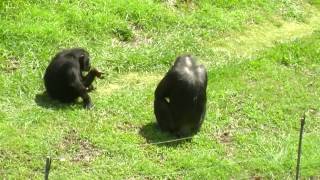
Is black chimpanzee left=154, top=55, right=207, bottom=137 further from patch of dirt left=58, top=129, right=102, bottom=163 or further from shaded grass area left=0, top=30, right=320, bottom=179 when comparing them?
patch of dirt left=58, top=129, right=102, bottom=163

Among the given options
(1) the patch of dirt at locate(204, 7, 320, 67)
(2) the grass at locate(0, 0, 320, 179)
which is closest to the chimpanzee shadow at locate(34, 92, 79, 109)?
(2) the grass at locate(0, 0, 320, 179)

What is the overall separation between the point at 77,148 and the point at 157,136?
46.2 inches

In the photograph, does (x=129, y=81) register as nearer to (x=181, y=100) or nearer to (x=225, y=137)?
(x=181, y=100)

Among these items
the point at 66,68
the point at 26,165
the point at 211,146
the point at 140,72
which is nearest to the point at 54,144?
the point at 26,165

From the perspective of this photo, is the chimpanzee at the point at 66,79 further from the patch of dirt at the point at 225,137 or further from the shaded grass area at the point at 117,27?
the patch of dirt at the point at 225,137

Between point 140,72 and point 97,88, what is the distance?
3.54 ft

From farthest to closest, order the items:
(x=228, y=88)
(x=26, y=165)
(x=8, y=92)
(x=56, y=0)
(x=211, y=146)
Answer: (x=56, y=0) < (x=228, y=88) < (x=8, y=92) < (x=211, y=146) < (x=26, y=165)

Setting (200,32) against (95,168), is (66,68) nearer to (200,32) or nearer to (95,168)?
(95,168)

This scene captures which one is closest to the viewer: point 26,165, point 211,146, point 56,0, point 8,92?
point 26,165

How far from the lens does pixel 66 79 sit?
10.6 metres

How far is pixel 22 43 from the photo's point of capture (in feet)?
40.0

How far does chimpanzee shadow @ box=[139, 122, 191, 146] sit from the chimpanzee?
950 mm

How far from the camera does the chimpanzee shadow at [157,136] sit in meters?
9.96

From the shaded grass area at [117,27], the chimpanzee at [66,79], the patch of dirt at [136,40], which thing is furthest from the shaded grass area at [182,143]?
the patch of dirt at [136,40]
